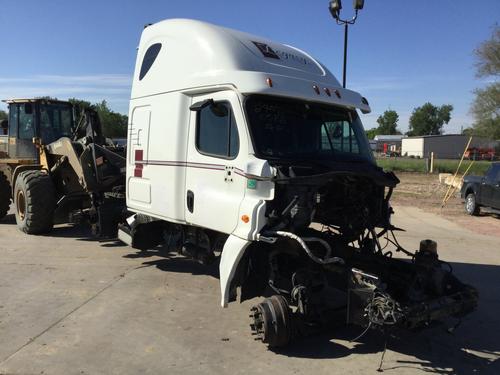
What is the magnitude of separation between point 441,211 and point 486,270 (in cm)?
861

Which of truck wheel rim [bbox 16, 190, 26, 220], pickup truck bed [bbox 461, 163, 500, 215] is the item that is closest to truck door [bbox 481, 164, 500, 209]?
pickup truck bed [bbox 461, 163, 500, 215]

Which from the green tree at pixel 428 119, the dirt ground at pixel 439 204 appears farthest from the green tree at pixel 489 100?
the green tree at pixel 428 119

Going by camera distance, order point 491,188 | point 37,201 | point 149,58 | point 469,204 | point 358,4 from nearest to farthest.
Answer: point 149,58
point 37,201
point 358,4
point 491,188
point 469,204

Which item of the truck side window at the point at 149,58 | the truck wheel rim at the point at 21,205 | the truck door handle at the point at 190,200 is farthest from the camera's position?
the truck wheel rim at the point at 21,205

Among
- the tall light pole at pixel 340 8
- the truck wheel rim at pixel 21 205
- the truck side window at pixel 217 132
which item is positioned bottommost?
the truck wheel rim at pixel 21 205

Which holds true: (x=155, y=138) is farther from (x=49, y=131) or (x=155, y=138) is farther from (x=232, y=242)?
(x=49, y=131)

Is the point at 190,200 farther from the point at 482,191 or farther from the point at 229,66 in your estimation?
the point at 482,191

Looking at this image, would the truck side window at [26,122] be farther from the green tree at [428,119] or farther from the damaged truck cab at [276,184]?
the green tree at [428,119]

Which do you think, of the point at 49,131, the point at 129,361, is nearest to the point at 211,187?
the point at 129,361

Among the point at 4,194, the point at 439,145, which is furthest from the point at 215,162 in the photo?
the point at 439,145

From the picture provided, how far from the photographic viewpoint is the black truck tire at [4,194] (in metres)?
11.8

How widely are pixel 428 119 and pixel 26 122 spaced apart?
458ft

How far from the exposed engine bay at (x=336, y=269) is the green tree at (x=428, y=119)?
14168 centimetres

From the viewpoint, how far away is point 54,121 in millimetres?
11938
